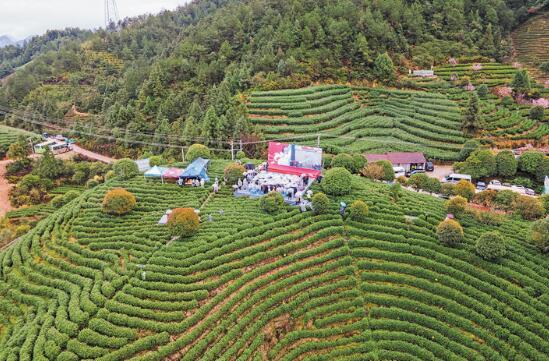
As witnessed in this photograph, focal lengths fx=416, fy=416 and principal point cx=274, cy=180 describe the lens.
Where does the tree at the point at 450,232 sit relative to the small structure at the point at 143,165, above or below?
below

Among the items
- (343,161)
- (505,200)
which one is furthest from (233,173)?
(505,200)

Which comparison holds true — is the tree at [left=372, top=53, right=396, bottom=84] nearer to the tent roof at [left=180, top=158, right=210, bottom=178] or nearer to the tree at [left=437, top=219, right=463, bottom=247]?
the tent roof at [left=180, top=158, right=210, bottom=178]

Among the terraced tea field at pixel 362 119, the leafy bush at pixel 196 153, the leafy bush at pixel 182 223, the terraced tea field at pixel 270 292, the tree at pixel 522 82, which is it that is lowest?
the terraced tea field at pixel 270 292

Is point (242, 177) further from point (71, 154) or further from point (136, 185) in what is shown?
point (71, 154)

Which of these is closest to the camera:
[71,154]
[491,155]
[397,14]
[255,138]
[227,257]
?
[227,257]

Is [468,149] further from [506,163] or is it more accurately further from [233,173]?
[233,173]

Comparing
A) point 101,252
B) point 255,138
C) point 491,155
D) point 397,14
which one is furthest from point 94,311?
point 397,14

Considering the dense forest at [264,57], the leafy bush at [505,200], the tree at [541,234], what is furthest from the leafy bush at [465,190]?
the dense forest at [264,57]

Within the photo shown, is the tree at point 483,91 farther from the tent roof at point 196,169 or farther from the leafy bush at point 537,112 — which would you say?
the tent roof at point 196,169
